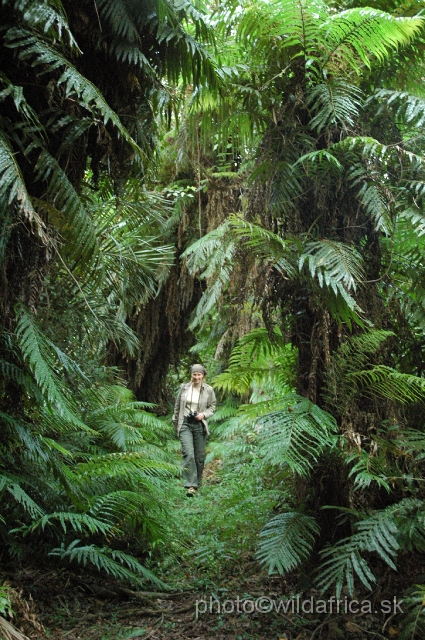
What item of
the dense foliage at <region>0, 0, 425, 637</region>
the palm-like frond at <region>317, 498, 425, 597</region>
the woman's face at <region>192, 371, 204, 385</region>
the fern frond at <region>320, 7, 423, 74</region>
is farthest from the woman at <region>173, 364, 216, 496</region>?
the fern frond at <region>320, 7, 423, 74</region>

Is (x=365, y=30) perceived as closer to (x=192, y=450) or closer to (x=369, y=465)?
(x=369, y=465)

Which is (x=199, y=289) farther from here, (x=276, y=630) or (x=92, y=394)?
(x=276, y=630)

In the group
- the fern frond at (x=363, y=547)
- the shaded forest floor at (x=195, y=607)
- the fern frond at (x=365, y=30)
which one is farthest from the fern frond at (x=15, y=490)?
the fern frond at (x=365, y=30)

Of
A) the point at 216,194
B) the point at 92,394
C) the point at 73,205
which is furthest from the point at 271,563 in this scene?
the point at 216,194

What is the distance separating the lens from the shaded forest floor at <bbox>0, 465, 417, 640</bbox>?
86.4 inches

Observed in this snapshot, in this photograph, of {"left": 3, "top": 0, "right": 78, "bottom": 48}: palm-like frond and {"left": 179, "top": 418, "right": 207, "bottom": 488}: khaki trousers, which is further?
{"left": 179, "top": 418, "right": 207, "bottom": 488}: khaki trousers

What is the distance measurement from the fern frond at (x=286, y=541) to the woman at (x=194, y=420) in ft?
9.15

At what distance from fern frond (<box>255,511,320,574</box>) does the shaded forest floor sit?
25 centimetres

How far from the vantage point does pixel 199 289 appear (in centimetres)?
693

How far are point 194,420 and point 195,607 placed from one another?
116 inches

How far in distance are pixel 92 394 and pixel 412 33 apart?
2.73 m

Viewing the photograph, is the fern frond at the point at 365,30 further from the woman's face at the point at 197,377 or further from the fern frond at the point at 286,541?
the woman's face at the point at 197,377

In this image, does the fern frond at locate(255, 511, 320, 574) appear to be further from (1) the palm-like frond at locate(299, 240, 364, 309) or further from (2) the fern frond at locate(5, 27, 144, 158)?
(2) the fern frond at locate(5, 27, 144, 158)

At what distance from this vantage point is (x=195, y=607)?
256 centimetres
